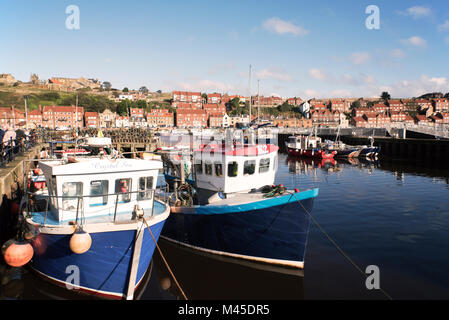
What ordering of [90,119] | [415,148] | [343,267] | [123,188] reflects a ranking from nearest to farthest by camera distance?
1. [123,188]
2. [343,267]
3. [415,148]
4. [90,119]

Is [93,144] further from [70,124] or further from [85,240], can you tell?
[70,124]

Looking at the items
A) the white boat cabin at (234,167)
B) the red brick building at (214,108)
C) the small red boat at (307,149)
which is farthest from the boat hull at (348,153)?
the red brick building at (214,108)

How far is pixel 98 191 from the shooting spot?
10.7 m

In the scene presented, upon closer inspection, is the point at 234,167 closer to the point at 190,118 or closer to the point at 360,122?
the point at 360,122

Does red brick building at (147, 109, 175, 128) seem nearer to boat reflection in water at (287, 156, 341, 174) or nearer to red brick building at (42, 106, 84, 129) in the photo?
red brick building at (42, 106, 84, 129)

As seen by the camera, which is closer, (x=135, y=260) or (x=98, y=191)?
(x=135, y=260)

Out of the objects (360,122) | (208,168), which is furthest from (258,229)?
(360,122)

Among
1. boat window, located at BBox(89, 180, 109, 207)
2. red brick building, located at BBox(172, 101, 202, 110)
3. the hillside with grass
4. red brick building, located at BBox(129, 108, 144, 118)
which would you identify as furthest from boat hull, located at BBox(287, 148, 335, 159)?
red brick building, located at BBox(172, 101, 202, 110)

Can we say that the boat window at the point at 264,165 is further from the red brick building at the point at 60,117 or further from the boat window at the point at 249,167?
the red brick building at the point at 60,117

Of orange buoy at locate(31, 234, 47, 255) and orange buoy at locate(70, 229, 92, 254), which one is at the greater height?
orange buoy at locate(70, 229, 92, 254)

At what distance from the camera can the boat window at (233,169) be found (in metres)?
13.7

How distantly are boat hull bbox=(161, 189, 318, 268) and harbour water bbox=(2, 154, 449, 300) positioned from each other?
579mm

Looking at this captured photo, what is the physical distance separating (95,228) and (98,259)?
1.02 m

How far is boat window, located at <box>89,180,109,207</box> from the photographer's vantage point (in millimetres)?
10570
